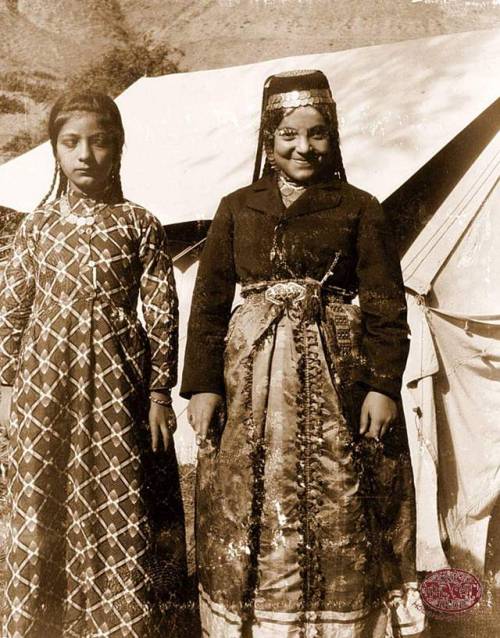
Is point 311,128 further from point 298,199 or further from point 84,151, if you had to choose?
point 84,151

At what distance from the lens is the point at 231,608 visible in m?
2.03

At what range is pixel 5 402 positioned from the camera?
7.37 ft

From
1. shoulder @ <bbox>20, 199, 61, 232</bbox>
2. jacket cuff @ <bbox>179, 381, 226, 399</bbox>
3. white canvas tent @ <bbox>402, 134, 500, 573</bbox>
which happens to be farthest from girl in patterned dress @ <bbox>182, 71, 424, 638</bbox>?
white canvas tent @ <bbox>402, 134, 500, 573</bbox>

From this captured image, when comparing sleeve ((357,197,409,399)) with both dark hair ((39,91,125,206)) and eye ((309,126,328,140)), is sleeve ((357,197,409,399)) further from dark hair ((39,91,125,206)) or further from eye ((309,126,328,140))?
dark hair ((39,91,125,206))

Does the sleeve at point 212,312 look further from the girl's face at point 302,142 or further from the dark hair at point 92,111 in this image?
the dark hair at point 92,111

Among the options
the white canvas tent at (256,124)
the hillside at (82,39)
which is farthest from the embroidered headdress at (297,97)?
the white canvas tent at (256,124)

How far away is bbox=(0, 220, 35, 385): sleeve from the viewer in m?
2.20

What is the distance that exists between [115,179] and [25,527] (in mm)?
1023

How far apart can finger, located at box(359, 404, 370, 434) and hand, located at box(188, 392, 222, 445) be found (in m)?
0.40

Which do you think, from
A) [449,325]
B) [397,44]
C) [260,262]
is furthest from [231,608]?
[397,44]

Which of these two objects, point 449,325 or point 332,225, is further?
point 449,325

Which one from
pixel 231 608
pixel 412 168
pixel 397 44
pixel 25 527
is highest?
pixel 397 44

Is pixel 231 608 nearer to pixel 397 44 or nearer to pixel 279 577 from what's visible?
pixel 279 577

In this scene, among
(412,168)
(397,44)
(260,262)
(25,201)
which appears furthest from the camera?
(397,44)
